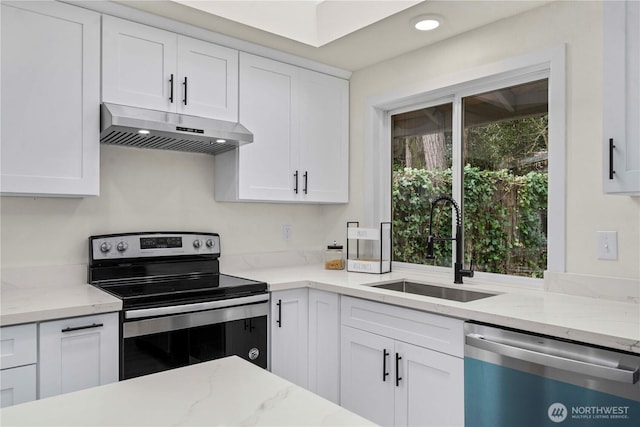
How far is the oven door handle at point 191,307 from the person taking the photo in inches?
76.6

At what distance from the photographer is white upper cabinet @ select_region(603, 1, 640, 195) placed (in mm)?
1581

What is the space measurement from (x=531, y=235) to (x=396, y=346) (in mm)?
941

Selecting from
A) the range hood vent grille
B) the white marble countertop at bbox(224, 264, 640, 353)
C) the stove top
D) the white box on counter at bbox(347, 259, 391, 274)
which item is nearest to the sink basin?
the white marble countertop at bbox(224, 264, 640, 353)

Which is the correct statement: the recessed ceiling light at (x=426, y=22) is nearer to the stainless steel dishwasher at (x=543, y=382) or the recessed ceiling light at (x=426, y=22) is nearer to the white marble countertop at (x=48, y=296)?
the stainless steel dishwasher at (x=543, y=382)

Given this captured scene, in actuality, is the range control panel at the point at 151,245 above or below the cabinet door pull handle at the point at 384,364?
above

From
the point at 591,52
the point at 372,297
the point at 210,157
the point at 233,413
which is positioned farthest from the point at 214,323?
the point at 591,52

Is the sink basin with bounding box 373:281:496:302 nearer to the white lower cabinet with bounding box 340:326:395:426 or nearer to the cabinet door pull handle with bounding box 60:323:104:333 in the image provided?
the white lower cabinet with bounding box 340:326:395:426

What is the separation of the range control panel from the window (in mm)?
1267

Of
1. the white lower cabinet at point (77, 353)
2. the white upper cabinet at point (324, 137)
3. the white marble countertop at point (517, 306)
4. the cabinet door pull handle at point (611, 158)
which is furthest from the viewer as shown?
the white upper cabinet at point (324, 137)

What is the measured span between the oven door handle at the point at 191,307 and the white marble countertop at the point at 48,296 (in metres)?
0.08

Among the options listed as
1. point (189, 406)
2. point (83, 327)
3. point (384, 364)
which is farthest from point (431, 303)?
point (83, 327)

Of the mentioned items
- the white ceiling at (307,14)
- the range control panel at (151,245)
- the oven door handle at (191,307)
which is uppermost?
the white ceiling at (307,14)

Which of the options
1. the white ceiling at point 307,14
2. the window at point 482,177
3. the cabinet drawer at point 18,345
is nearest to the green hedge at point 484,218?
the window at point 482,177

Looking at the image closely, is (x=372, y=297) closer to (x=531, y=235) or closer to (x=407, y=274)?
(x=407, y=274)
